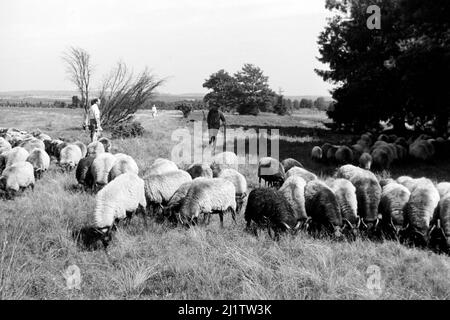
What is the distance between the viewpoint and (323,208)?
735 cm

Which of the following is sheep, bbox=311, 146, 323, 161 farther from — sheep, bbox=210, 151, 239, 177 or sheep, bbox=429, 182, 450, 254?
sheep, bbox=429, 182, 450, 254

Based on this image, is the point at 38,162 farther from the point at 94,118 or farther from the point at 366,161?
the point at 366,161

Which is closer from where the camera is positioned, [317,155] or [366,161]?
[366,161]

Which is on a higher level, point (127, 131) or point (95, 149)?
point (127, 131)

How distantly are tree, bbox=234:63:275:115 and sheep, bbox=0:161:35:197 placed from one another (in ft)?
220

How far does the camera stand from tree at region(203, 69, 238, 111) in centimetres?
8069

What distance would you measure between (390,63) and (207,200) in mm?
16710

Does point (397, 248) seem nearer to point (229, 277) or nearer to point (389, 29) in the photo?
point (229, 277)

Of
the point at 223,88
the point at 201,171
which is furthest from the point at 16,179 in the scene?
the point at 223,88

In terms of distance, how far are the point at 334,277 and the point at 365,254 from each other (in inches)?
47.6

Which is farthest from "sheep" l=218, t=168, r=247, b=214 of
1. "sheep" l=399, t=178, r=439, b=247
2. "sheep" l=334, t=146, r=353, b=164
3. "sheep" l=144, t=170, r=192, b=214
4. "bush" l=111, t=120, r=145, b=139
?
"bush" l=111, t=120, r=145, b=139

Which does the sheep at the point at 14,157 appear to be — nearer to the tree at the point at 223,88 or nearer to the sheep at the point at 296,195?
the sheep at the point at 296,195

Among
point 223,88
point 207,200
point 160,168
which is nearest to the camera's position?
point 207,200
